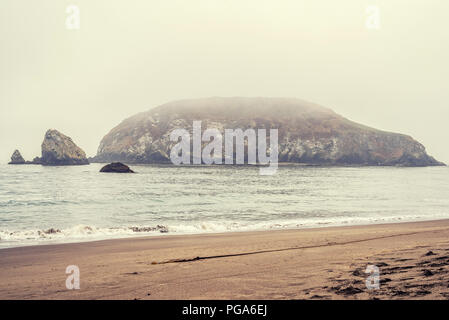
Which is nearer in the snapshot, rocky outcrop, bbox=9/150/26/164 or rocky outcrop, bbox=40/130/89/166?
rocky outcrop, bbox=40/130/89/166

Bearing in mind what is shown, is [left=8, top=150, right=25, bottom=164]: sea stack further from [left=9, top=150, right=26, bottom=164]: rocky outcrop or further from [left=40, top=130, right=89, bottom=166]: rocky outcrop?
[left=40, top=130, right=89, bottom=166]: rocky outcrop

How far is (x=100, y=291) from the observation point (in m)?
6.20

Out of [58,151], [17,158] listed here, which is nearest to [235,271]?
[58,151]

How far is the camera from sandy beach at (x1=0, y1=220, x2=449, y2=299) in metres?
5.59

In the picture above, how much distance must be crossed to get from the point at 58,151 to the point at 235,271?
162 meters

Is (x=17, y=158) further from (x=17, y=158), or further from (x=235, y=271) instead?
(x=235, y=271)

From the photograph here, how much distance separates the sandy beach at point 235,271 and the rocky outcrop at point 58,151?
504ft

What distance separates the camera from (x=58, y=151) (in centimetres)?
15112

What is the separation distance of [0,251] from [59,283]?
603cm

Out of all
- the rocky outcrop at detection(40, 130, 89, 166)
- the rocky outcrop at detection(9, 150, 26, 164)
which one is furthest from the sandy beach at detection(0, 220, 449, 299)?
the rocky outcrop at detection(9, 150, 26, 164)

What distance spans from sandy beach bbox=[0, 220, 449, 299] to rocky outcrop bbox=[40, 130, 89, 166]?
154 meters

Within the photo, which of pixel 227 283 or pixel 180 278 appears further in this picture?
pixel 180 278
